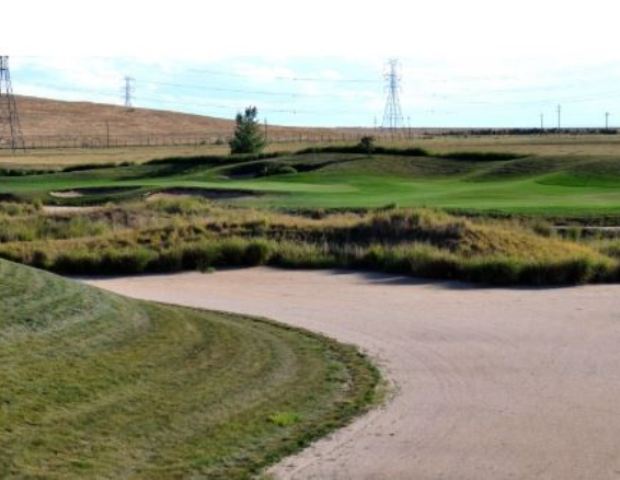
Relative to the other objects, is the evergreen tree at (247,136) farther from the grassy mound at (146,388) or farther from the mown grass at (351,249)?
the grassy mound at (146,388)

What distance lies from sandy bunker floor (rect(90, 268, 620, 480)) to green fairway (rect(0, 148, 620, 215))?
15694mm

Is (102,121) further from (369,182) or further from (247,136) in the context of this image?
(369,182)

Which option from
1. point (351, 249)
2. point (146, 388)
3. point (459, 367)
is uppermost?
point (146, 388)

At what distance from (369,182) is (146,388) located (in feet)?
145

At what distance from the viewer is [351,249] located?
2681 centimetres

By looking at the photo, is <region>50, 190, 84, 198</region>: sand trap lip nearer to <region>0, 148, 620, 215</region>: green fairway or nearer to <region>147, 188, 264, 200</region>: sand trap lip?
<region>0, 148, 620, 215</region>: green fairway

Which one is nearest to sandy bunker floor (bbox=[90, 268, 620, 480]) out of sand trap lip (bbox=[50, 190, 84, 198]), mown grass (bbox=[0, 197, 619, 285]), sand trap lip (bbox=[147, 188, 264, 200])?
mown grass (bbox=[0, 197, 619, 285])

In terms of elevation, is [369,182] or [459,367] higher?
[369,182]

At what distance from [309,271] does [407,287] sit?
10.2 feet

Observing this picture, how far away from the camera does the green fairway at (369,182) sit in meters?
42.4

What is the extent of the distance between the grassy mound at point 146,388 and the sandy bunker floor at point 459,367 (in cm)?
50

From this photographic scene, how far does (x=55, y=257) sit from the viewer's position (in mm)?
26125

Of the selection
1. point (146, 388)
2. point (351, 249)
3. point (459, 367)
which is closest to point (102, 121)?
point (351, 249)

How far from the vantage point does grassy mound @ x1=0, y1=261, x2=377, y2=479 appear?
903 cm
